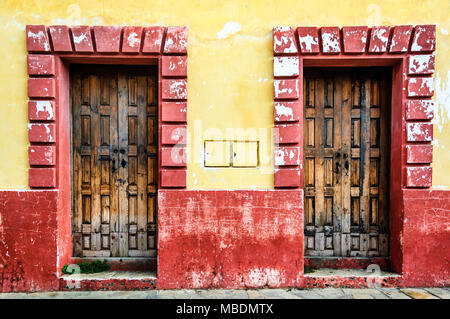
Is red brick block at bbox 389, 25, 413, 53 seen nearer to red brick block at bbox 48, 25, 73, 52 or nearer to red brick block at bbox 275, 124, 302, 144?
red brick block at bbox 275, 124, 302, 144

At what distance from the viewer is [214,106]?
449 cm

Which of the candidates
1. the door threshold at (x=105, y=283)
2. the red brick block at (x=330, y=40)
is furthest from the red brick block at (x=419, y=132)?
the door threshold at (x=105, y=283)

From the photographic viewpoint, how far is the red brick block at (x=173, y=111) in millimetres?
4410

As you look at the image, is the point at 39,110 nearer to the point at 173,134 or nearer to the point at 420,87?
the point at 173,134

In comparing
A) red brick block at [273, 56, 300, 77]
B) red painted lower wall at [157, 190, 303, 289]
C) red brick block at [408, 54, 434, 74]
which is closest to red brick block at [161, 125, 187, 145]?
red painted lower wall at [157, 190, 303, 289]

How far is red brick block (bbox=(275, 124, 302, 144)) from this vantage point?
445cm

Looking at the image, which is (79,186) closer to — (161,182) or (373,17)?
(161,182)

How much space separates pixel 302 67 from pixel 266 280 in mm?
2836

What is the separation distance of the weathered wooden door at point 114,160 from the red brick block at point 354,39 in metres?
2.62

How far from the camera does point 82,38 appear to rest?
4.38m

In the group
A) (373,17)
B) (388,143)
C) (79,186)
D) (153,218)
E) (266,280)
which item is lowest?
(266,280)

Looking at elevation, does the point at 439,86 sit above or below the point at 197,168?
above

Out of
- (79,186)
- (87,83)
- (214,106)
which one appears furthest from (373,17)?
(79,186)

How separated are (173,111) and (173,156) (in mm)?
584
